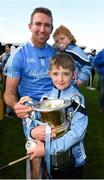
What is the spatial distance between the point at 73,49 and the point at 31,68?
2.86 ft

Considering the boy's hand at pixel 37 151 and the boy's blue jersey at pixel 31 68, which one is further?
the boy's blue jersey at pixel 31 68

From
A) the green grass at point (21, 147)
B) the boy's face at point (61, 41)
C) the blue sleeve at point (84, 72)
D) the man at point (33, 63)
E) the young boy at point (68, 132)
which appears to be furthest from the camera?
the green grass at point (21, 147)

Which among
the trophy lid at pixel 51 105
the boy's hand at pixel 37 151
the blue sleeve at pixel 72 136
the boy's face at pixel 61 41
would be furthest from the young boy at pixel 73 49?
the boy's hand at pixel 37 151

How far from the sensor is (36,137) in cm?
294

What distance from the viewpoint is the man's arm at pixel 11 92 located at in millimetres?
4004

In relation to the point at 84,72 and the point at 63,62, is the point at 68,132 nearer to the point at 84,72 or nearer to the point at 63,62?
the point at 63,62

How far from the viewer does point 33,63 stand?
4070mm

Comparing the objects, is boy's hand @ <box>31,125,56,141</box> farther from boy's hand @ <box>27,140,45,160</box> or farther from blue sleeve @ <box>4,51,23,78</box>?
blue sleeve @ <box>4,51,23,78</box>

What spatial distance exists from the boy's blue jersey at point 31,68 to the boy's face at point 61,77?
2.86 ft

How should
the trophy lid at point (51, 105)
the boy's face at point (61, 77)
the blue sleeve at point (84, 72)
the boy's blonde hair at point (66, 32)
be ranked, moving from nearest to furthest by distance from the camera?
1. the trophy lid at point (51, 105)
2. the boy's face at point (61, 77)
3. the blue sleeve at point (84, 72)
4. the boy's blonde hair at point (66, 32)

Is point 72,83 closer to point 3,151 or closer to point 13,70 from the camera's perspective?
point 13,70

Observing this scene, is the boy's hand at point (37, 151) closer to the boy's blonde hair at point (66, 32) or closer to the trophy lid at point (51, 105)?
the trophy lid at point (51, 105)

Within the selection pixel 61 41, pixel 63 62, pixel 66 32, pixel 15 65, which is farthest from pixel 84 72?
pixel 63 62

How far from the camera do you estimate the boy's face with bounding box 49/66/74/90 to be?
126 inches
